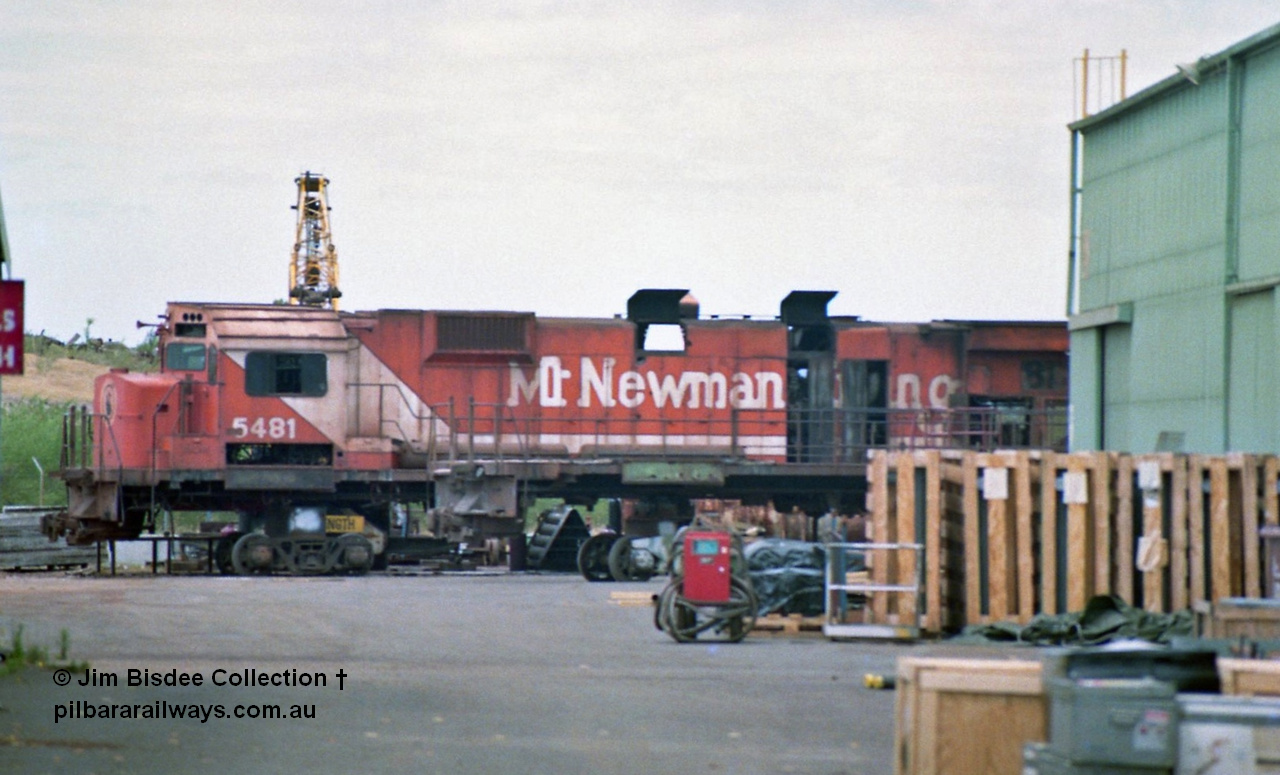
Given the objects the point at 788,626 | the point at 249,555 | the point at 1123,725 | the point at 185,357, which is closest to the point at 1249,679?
the point at 1123,725

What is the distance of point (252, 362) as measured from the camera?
26062 mm

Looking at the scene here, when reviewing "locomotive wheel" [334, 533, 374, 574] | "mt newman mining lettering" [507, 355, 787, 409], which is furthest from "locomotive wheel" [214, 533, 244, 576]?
"mt newman mining lettering" [507, 355, 787, 409]

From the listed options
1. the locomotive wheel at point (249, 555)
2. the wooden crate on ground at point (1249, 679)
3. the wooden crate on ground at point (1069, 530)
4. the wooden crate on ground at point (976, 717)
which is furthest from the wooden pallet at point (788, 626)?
the locomotive wheel at point (249, 555)

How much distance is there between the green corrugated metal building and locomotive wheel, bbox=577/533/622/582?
759cm

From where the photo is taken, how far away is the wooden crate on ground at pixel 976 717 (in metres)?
7.46

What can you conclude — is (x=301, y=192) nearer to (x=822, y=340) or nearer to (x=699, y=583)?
(x=822, y=340)

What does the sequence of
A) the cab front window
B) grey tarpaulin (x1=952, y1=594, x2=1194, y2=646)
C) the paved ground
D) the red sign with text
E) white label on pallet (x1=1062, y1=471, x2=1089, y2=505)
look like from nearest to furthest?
the paved ground → the red sign with text → grey tarpaulin (x1=952, y1=594, x2=1194, y2=646) → white label on pallet (x1=1062, y1=471, x2=1089, y2=505) → the cab front window

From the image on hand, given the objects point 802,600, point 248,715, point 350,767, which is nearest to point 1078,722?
point 350,767

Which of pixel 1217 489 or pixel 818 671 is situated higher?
pixel 1217 489

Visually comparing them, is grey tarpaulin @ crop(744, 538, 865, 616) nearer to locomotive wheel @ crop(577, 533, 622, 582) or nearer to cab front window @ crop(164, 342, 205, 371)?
locomotive wheel @ crop(577, 533, 622, 582)

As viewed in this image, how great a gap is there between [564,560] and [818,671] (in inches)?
601

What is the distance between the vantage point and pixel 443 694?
1148 centimetres

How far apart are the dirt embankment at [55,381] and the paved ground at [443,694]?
57019mm

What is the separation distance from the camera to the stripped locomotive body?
2550cm
